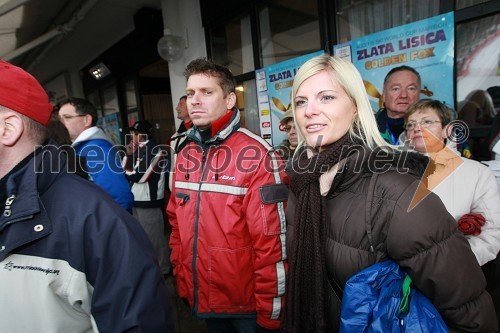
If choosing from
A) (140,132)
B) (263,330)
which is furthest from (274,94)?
(263,330)

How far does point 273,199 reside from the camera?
1.61m

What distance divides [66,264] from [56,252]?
0.05 m

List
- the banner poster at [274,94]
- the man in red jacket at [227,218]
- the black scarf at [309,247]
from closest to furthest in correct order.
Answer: the black scarf at [309,247]
the man in red jacket at [227,218]
the banner poster at [274,94]

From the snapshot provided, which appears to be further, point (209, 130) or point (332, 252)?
point (209, 130)

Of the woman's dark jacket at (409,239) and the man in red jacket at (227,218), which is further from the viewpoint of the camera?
A: the man in red jacket at (227,218)

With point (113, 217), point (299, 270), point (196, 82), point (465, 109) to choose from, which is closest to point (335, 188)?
point (299, 270)

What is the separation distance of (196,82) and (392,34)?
1.96 metres

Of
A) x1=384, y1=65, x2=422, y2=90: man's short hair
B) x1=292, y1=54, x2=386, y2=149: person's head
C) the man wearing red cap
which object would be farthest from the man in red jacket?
x1=384, y1=65, x2=422, y2=90: man's short hair

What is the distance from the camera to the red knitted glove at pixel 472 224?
63.4 inches

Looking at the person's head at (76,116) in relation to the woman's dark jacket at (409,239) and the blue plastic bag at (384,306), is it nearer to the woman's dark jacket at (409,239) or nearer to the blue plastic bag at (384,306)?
the woman's dark jacket at (409,239)

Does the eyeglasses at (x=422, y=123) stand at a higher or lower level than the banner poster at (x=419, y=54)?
lower

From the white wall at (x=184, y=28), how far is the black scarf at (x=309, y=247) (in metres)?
4.21

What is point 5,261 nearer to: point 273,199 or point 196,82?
point 273,199

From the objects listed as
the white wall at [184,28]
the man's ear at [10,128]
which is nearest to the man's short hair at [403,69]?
the man's ear at [10,128]
